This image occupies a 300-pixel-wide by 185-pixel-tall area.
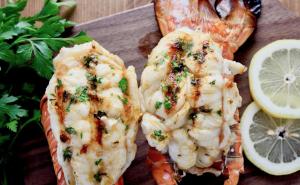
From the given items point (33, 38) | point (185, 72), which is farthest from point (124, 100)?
point (33, 38)

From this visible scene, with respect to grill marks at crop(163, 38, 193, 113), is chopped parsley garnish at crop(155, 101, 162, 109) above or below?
below

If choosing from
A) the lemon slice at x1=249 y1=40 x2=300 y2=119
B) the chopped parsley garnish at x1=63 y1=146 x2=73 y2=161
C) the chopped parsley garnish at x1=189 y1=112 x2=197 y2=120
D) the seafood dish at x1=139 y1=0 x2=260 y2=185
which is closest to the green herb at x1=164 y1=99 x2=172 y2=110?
the seafood dish at x1=139 y1=0 x2=260 y2=185

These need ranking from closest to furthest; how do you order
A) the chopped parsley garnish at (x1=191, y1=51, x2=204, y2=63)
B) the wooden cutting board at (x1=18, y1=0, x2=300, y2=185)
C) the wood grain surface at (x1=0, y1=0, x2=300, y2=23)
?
the chopped parsley garnish at (x1=191, y1=51, x2=204, y2=63) → the wooden cutting board at (x1=18, y1=0, x2=300, y2=185) → the wood grain surface at (x1=0, y1=0, x2=300, y2=23)

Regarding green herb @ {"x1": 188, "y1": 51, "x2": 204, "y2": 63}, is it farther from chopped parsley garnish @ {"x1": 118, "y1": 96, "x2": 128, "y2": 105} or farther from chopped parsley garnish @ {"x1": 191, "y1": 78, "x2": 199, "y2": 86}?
chopped parsley garnish @ {"x1": 118, "y1": 96, "x2": 128, "y2": 105}

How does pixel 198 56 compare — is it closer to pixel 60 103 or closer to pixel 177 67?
pixel 177 67

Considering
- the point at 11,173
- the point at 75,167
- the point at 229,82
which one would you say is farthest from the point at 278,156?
the point at 11,173

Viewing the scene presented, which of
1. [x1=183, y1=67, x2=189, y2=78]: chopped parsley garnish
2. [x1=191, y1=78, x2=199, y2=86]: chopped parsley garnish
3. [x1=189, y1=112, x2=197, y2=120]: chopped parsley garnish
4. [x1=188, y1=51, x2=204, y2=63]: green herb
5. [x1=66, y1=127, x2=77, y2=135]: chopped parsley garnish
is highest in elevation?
[x1=188, y1=51, x2=204, y2=63]: green herb

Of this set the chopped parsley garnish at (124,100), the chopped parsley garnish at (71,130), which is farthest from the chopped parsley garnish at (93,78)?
the chopped parsley garnish at (71,130)

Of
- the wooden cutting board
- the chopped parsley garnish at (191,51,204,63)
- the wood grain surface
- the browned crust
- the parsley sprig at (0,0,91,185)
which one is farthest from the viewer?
the wood grain surface
